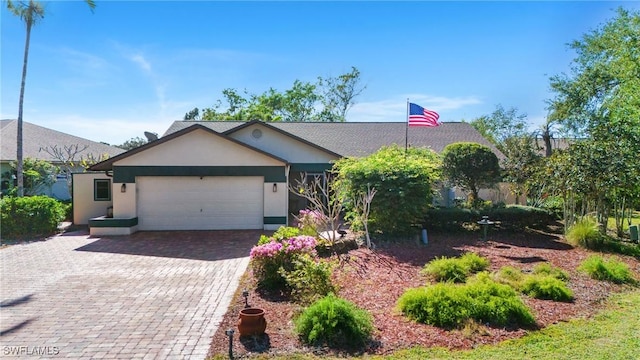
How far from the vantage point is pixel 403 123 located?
26.3 m

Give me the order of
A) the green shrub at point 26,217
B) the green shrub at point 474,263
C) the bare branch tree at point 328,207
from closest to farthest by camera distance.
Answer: the green shrub at point 474,263 < the bare branch tree at point 328,207 < the green shrub at point 26,217

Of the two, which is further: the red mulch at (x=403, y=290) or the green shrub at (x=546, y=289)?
the green shrub at (x=546, y=289)

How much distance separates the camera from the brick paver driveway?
232 inches

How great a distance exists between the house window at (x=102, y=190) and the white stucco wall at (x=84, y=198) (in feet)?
0.44

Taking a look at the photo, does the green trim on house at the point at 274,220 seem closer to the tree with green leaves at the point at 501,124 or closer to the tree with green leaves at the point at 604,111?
the tree with green leaves at the point at 604,111

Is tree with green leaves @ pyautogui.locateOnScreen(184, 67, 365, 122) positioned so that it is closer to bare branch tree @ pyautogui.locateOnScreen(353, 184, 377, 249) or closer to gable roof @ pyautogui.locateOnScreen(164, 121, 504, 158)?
gable roof @ pyautogui.locateOnScreen(164, 121, 504, 158)

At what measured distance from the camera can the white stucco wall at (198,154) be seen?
16547 mm

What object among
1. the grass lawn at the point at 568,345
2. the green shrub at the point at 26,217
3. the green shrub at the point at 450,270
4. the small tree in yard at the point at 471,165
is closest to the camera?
the grass lawn at the point at 568,345

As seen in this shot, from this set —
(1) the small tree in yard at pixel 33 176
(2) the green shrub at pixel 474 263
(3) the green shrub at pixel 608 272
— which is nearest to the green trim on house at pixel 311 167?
(2) the green shrub at pixel 474 263

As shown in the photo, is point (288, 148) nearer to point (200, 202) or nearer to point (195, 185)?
point (195, 185)

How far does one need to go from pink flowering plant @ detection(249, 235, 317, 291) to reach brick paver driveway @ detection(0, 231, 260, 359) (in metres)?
0.85

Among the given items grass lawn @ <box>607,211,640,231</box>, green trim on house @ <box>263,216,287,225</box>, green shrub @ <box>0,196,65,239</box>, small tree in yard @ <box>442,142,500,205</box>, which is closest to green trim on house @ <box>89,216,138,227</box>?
green shrub @ <box>0,196,65,239</box>

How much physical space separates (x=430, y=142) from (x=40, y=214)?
19.3 m

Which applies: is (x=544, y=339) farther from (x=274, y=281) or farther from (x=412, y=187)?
(x=412, y=187)
